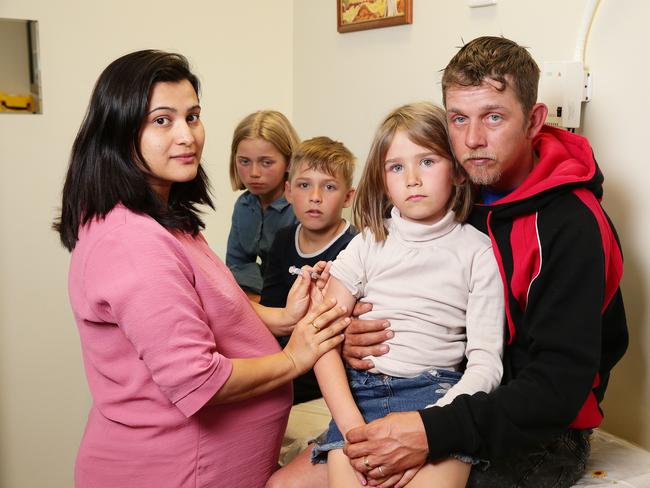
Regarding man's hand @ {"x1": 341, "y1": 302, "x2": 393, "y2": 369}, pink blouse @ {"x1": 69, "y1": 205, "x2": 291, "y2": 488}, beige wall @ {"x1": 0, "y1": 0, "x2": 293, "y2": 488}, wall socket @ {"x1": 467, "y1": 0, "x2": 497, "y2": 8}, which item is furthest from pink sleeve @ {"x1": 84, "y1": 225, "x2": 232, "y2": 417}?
beige wall @ {"x1": 0, "y1": 0, "x2": 293, "y2": 488}

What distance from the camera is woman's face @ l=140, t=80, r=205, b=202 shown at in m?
1.41

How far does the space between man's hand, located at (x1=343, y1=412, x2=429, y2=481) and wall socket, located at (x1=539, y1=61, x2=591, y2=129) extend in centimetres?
87

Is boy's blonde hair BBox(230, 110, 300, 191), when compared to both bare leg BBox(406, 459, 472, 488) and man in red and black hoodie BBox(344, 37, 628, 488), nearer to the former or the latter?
man in red and black hoodie BBox(344, 37, 628, 488)

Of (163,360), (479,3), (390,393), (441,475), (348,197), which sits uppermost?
(479,3)

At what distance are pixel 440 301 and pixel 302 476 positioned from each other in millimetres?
483

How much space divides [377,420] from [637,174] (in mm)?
872

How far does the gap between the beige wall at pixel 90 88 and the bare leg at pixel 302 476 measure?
1305 millimetres

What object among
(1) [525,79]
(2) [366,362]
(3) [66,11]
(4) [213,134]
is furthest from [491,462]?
(3) [66,11]

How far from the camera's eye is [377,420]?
4.24 ft

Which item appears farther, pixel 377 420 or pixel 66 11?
pixel 66 11

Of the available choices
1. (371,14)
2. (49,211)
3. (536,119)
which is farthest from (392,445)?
(49,211)

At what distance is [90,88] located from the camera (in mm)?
2846

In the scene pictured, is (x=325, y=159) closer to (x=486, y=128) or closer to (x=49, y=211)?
(x=486, y=128)

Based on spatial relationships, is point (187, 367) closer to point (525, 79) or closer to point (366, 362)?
point (366, 362)
